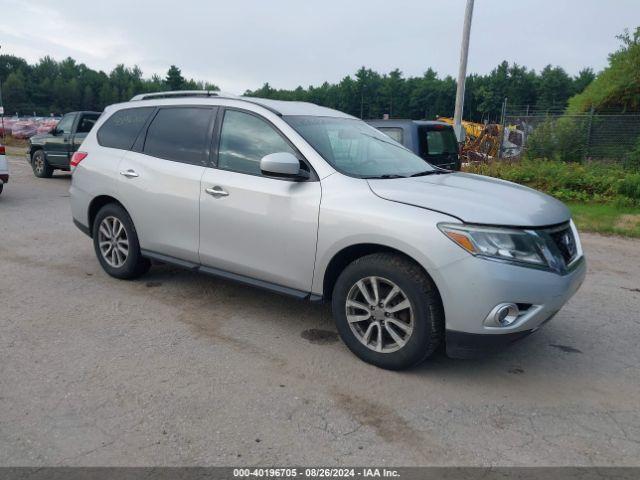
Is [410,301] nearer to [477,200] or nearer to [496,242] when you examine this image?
[496,242]

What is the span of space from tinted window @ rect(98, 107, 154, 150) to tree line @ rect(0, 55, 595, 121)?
95106 mm

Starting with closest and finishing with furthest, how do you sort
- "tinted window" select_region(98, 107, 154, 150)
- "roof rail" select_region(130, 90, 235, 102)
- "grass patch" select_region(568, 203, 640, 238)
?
"roof rail" select_region(130, 90, 235, 102), "tinted window" select_region(98, 107, 154, 150), "grass patch" select_region(568, 203, 640, 238)

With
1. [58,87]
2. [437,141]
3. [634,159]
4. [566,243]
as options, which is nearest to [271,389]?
[566,243]

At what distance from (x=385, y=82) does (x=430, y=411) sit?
126m

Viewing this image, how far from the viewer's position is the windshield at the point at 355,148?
418 centimetres

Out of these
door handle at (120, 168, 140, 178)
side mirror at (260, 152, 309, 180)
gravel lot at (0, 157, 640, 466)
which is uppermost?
side mirror at (260, 152, 309, 180)

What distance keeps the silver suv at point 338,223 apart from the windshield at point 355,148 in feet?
0.06

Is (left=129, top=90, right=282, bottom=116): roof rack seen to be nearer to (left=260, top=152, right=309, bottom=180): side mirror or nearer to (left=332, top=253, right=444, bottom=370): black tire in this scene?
(left=260, top=152, right=309, bottom=180): side mirror

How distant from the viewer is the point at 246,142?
4492mm

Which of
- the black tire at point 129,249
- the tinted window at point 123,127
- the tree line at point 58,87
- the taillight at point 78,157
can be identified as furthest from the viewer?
the tree line at point 58,87

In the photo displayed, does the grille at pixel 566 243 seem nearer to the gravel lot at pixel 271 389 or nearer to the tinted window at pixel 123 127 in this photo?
the gravel lot at pixel 271 389

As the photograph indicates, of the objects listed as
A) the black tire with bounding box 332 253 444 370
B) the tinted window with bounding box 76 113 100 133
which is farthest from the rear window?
the tinted window with bounding box 76 113 100 133

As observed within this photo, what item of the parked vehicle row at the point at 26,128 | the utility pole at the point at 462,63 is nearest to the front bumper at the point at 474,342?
the utility pole at the point at 462,63

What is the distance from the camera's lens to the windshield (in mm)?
4176
